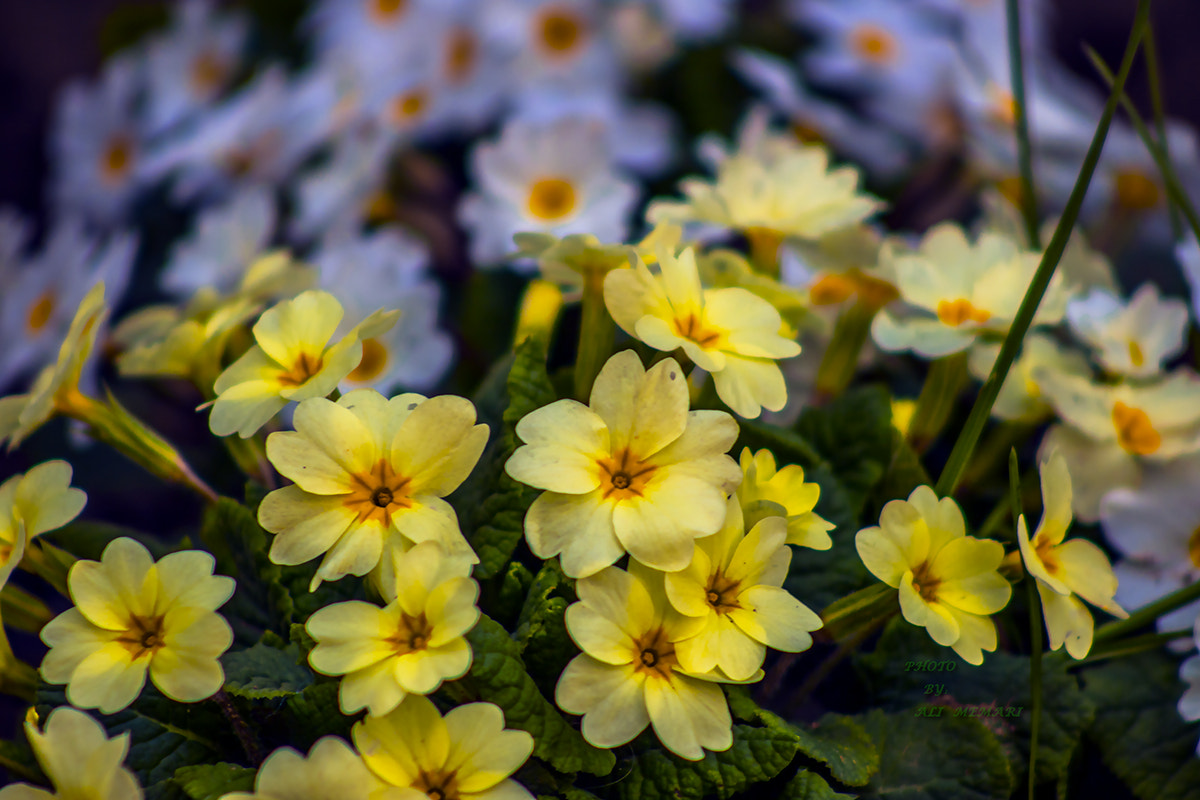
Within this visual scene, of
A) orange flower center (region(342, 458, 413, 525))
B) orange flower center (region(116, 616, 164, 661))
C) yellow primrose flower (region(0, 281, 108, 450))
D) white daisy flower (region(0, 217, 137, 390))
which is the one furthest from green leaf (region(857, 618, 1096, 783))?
white daisy flower (region(0, 217, 137, 390))

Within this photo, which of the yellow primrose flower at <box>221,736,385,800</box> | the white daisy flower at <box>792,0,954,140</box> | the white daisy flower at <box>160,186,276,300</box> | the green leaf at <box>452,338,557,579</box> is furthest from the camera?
the white daisy flower at <box>792,0,954,140</box>

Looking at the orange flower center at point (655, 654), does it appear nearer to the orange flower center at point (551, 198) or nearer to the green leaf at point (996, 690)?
the green leaf at point (996, 690)

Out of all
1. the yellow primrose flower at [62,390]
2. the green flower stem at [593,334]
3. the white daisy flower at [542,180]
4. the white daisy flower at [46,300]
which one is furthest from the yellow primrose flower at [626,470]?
the white daisy flower at [46,300]

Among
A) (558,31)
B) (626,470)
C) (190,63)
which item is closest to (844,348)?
(626,470)

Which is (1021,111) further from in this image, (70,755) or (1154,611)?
(70,755)

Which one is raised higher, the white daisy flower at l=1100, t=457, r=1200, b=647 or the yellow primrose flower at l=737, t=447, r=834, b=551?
the yellow primrose flower at l=737, t=447, r=834, b=551

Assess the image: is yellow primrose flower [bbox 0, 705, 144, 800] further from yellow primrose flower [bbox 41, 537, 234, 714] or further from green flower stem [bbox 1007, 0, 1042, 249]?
green flower stem [bbox 1007, 0, 1042, 249]
